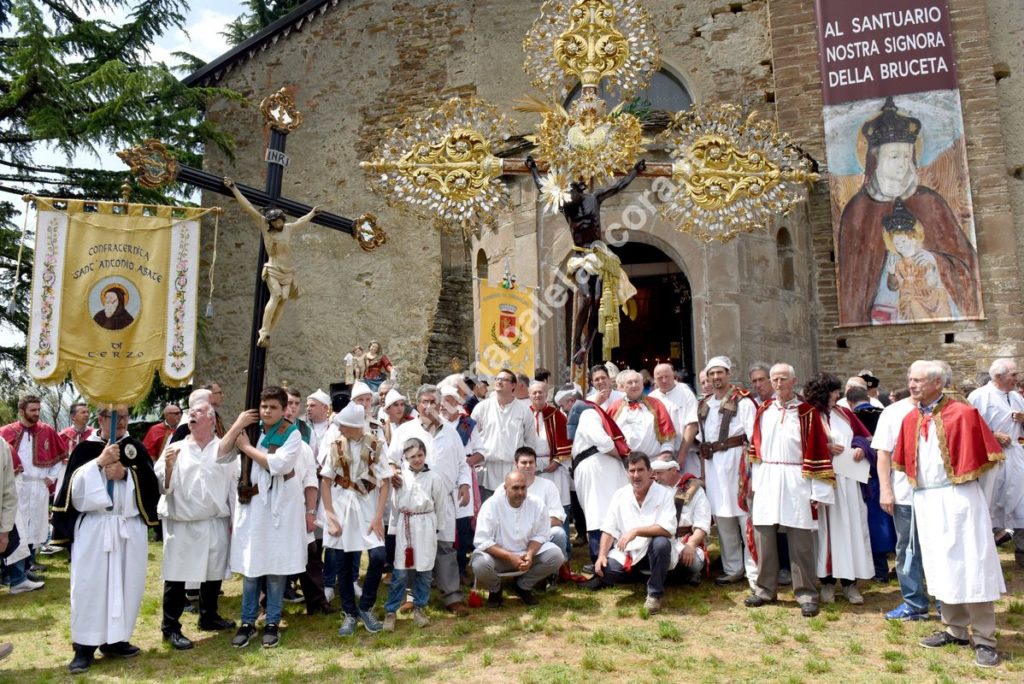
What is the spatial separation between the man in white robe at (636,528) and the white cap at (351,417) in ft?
7.02

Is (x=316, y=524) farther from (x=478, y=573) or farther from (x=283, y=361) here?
(x=283, y=361)

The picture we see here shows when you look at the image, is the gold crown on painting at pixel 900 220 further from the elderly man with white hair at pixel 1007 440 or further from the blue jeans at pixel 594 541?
the blue jeans at pixel 594 541

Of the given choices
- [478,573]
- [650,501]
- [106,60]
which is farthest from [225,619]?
[106,60]

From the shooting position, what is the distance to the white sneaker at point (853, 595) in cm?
620

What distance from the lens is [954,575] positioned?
509 centimetres

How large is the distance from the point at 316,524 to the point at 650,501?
8.50 ft

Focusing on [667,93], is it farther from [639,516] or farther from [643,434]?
[639,516]

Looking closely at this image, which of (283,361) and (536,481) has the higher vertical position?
(283,361)

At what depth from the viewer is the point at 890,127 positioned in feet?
45.4

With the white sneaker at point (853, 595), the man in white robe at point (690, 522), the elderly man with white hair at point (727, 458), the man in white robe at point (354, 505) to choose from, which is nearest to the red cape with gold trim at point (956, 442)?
the white sneaker at point (853, 595)

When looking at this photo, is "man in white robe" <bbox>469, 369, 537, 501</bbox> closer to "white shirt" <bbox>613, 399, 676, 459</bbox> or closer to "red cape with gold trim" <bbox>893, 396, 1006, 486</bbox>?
"white shirt" <bbox>613, 399, 676, 459</bbox>

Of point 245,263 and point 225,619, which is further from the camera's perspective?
point 245,263

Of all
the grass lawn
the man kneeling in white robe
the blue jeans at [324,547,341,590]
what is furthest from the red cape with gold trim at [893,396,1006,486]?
the man kneeling in white robe

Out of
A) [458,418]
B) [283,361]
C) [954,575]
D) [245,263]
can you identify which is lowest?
[954,575]
